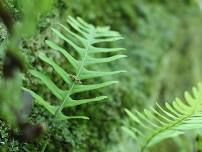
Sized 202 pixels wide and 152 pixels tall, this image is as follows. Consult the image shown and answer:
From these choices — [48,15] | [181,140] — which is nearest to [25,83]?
[48,15]

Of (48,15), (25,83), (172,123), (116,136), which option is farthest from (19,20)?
(116,136)

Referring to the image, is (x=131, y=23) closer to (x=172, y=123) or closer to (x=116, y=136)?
(x=116, y=136)

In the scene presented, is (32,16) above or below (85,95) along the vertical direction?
below

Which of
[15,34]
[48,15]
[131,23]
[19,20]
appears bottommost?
[15,34]

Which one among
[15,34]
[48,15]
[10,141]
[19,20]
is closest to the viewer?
[15,34]

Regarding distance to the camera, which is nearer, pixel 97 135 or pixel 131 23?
pixel 97 135

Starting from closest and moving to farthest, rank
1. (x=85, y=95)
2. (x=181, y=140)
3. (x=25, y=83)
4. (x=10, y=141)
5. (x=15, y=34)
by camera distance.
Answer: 1. (x=15, y=34)
2. (x=10, y=141)
3. (x=25, y=83)
4. (x=85, y=95)
5. (x=181, y=140)
